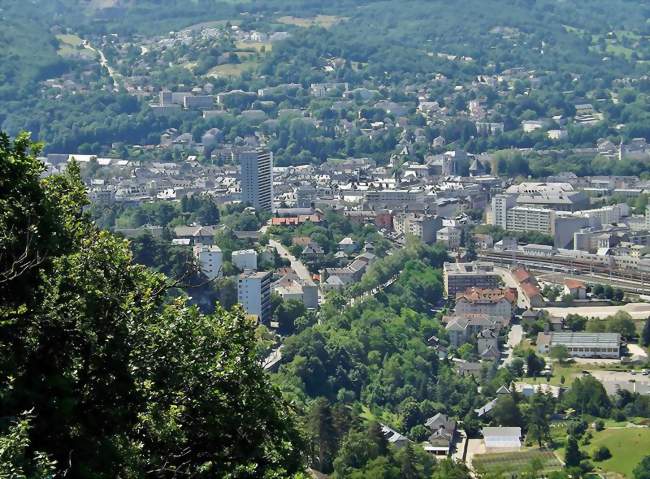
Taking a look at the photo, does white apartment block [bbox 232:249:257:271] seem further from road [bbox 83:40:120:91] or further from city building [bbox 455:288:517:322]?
road [bbox 83:40:120:91]

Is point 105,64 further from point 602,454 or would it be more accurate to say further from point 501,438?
point 602,454

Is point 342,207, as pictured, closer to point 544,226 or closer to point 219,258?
point 544,226

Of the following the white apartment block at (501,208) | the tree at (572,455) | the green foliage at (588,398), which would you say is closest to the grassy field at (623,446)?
the tree at (572,455)

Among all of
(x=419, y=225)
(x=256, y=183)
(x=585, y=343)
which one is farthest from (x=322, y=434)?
(x=256, y=183)

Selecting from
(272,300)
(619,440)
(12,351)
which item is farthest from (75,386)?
(272,300)

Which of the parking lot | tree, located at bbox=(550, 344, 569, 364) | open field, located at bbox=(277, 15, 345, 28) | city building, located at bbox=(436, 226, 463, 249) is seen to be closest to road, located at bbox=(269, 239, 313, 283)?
city building, located at bbox=(436, 226, 463, 249)

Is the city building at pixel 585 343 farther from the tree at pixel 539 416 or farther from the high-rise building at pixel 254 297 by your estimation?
the high-rise building at pixel 254 297
